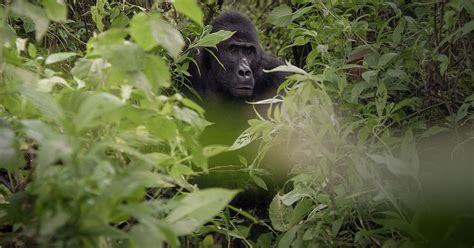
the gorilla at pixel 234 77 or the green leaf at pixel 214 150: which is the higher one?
the green leaf at pixel 214 150

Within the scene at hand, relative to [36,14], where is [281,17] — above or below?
below

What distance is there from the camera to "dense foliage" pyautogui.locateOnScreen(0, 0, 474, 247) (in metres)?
1.25

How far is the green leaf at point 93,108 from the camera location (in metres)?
1.24

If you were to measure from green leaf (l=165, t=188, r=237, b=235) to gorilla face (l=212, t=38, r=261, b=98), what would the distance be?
9.87 ft

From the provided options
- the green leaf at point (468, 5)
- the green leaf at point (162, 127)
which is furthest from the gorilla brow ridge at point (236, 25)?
the green leaf at point (162, 127)

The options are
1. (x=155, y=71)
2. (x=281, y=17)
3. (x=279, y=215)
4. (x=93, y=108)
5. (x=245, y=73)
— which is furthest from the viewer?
(x=245, y=73)

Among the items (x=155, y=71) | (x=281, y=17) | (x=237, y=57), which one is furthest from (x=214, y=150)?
(x=237, y=57)

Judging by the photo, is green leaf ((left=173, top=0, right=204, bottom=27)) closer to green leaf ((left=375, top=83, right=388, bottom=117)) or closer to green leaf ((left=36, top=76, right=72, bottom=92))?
green leaf ((left=36, top=76, right=72, bottom=92))

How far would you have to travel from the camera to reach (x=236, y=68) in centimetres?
451

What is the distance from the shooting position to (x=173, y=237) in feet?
4.22

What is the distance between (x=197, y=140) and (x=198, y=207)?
53 centimetres

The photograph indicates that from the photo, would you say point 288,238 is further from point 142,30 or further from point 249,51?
point 249,51

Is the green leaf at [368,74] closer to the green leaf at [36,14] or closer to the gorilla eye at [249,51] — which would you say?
the green leaf at [36,14]

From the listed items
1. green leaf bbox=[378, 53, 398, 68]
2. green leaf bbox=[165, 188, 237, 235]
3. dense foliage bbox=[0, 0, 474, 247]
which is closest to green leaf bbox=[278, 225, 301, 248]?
dense foliage bbox=[0, 0, 474, 247]
